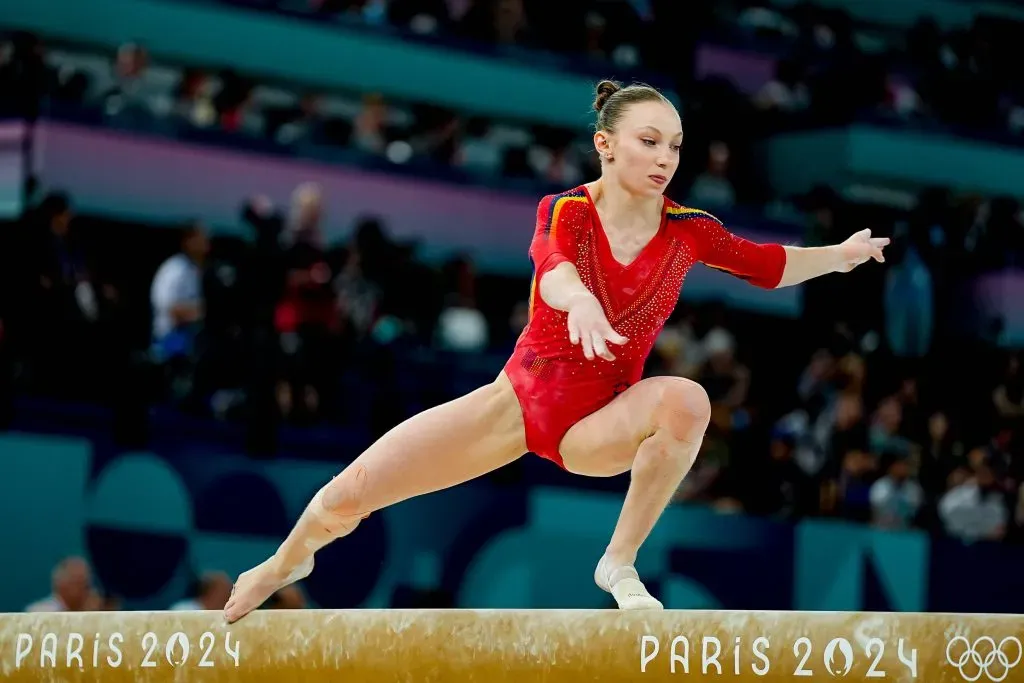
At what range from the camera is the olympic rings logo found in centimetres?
345

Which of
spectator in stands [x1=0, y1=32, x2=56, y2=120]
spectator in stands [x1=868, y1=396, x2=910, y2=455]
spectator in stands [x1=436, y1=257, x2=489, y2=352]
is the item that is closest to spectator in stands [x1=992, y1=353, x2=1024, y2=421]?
spectator in stands [x1=868, y1=396, x2=910, y2=455]

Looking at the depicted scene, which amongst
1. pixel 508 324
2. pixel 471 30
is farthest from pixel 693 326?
pixel 471 30

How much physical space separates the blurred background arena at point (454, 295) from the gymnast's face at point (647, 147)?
3738mm

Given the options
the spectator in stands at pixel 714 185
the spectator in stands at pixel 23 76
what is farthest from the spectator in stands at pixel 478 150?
the spectator in stands at pixel 23 76

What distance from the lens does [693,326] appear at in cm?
1115

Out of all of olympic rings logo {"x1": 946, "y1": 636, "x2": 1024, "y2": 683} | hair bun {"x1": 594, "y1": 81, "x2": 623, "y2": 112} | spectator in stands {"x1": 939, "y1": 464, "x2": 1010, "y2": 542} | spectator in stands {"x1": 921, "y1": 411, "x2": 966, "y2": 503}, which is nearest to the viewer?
olympic rings logo {"x1": 946, "y1": 636, "x2": 1024, "y2": 683}

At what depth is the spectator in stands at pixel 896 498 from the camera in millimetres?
9656

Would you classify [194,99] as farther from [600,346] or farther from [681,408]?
[600,346]

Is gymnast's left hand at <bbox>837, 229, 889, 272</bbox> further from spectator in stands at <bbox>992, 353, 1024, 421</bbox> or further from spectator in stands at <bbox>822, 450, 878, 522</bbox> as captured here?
spectator in stands at <bbox>992, 353, 1024, 421</bbox>

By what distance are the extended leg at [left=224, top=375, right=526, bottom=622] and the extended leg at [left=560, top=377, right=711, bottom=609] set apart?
0.21 meters

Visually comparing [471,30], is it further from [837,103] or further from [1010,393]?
[1010,393]

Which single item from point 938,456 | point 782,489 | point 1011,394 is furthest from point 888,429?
point 782,489

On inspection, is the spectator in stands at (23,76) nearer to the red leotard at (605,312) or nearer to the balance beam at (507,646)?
the balance beam at (507,646)

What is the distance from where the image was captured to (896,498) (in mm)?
9828
